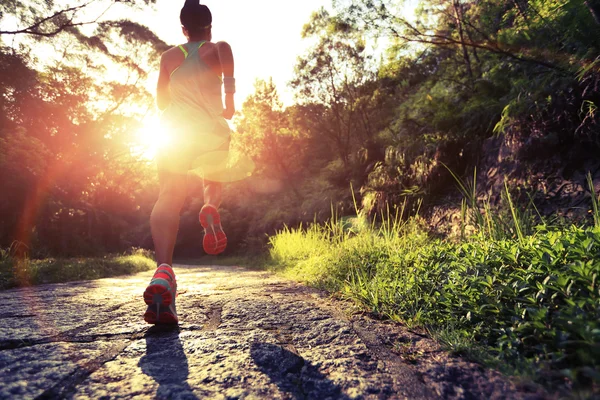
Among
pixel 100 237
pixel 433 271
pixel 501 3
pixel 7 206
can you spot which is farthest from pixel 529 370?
pixel 100 237

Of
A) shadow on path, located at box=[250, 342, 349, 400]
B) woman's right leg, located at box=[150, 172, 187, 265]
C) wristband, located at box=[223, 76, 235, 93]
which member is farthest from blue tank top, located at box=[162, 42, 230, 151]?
shadow on path, located at box=[250, 342, 349, 400]

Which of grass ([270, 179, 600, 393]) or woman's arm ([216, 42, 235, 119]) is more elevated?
woman's arm ([216, 42, 235, 119])

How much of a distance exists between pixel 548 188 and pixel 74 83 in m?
16.4

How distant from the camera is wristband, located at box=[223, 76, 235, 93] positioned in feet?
7.99

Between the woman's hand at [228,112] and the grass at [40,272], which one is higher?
the woman's hand at [228,112]

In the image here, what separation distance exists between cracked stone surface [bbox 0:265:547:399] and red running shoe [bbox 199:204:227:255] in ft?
2.63

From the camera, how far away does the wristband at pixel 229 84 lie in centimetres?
244

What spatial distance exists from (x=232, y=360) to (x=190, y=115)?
1.69 m

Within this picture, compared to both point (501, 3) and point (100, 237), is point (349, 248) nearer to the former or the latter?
point (501, 3)

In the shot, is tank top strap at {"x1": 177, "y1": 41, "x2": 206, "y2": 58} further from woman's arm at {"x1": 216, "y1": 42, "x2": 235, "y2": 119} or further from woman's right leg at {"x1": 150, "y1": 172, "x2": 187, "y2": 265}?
woman's right leg at {"x1": 150, "y1": 172, "x2": 187, "y2": 265}

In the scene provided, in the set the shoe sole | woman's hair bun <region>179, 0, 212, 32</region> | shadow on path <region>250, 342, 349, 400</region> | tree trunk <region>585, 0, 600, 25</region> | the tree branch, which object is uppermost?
the tree branch

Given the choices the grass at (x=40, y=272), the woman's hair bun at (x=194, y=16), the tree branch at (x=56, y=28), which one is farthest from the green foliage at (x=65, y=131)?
the woman's hair bun at (x=194, y=16)

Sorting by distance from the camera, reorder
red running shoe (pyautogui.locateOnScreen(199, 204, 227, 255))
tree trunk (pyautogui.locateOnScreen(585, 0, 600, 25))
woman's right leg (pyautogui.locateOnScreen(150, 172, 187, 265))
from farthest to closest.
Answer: tree trunk (pyautogui.locateOnScreen(585, 0, 600, 25)) → red running shoe (pyautogui.locateOnScreen(199, 204, 227, 255)) → woman's right leg (pyautogui.locateOnScreen(150, 172, 187, 265))

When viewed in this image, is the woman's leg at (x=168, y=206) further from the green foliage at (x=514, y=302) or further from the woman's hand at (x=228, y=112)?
the green foliage at (x=514, y=302)
